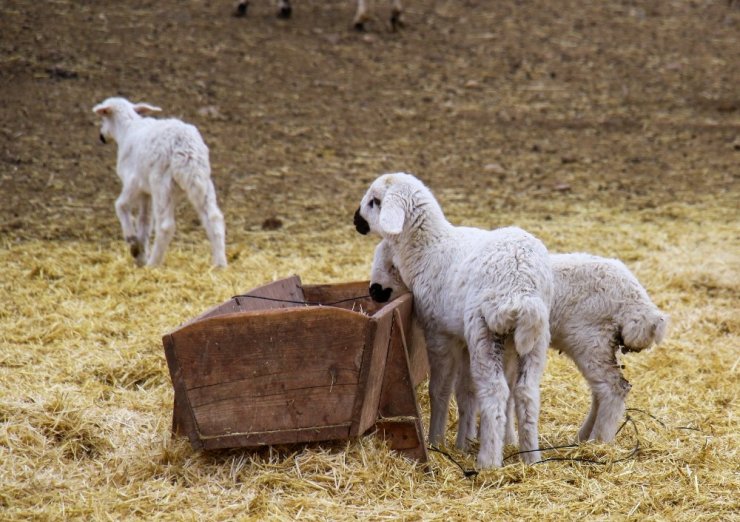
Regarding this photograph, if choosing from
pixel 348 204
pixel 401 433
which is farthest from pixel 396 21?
pixel 401 433

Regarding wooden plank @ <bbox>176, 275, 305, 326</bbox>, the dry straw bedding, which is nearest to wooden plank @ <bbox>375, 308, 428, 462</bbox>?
the dry straw bedding

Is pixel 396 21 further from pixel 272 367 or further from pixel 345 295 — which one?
pixel 272 367

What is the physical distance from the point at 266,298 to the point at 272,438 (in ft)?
3.44

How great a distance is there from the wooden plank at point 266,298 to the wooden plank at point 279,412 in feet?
2.35

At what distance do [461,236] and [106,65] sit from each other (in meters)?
13.6

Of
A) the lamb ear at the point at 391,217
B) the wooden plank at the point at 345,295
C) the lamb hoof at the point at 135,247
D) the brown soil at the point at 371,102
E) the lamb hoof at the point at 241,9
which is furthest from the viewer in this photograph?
the lamb hoof at the point at 241,9

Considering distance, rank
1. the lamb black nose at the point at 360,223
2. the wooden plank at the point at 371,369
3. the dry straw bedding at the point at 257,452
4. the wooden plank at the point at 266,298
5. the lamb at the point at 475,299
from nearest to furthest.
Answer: the dry straw bedding at the point at 257,452 < the wooden plank at the point at 371,369 < the lamb at the point at 475,299 < the wooden plank at the point at 266,298 < the lamb black nose at the point at 360,223

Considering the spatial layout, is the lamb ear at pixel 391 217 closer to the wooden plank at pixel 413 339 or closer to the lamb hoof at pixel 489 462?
the wooden plank at pixel 413 339

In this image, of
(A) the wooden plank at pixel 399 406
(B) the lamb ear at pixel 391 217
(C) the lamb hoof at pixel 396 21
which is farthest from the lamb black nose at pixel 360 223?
(C) the lamb hoof at pixel 396 21

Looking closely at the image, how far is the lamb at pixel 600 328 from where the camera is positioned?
5.78 meters

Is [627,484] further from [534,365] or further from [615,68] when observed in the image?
[615,68]

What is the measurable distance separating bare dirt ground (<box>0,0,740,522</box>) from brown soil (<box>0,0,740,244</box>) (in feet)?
0.21

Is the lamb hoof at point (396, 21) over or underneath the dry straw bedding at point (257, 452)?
over

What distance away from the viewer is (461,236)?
5.99 m
